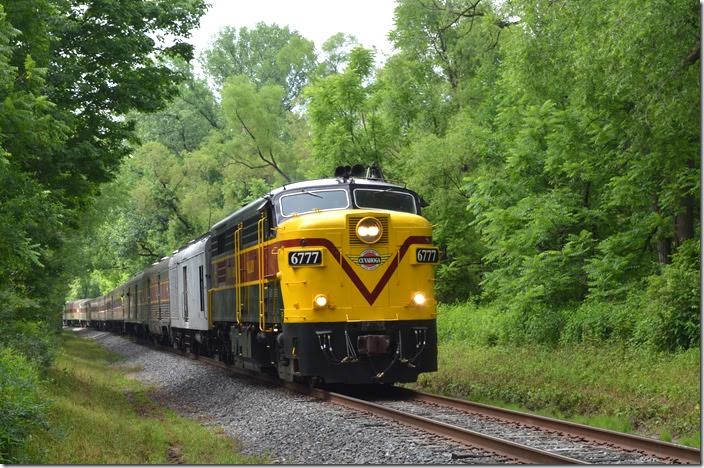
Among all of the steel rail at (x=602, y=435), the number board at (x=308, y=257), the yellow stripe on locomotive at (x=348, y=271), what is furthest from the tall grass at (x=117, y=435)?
the steel rail at (x=602, y=435)

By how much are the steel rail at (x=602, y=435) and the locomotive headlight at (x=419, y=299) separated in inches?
71.3

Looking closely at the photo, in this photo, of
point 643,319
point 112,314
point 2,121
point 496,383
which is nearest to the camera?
point 2,121

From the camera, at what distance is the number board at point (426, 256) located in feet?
54.5

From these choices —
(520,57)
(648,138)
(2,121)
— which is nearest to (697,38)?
(648,138)

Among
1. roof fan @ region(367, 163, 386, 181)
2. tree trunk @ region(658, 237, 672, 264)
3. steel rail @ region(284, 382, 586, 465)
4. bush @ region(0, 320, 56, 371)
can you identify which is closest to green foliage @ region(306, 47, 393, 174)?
tree trunk @ region(658, 237, 672, 264)

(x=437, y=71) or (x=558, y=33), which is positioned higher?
(x=437, y=71)

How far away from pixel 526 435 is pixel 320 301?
494 centimetres

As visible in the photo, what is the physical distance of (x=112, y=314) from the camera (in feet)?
203

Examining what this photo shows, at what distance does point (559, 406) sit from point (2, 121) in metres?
10.1

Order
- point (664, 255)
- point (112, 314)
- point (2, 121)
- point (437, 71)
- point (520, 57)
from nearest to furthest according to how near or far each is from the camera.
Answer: point (2, 121) → point (520, 57) → point (664, 255) → point (437, 71) → point (112, 314)

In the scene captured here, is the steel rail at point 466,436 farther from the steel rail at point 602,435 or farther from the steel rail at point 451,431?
the steel rail at point 602,435

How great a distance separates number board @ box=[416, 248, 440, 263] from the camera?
54.5 ft

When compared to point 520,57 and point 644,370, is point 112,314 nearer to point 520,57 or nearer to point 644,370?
point 520,57

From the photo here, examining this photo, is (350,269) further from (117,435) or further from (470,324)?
(470,324)
